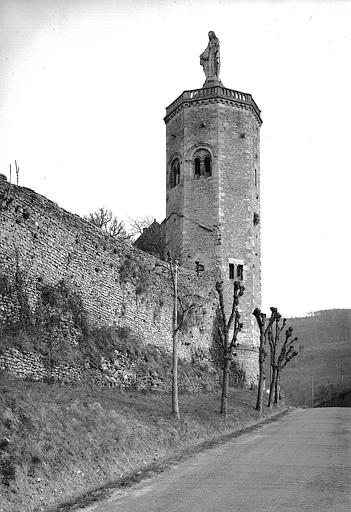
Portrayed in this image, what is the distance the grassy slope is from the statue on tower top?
31473mm

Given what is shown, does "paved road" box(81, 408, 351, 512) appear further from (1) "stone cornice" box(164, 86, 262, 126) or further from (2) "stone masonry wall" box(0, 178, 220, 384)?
(1) "stone cornice" box(164, 86, 262, 126)

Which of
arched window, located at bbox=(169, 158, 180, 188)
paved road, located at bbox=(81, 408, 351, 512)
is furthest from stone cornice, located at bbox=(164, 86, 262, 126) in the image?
paved road, located at bbox=(81, 408, 351, 512)

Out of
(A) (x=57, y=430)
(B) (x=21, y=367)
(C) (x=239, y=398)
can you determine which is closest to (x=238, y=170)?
(C) (x=239, y=398)

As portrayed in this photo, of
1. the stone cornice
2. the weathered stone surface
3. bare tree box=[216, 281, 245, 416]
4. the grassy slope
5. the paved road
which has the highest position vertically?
the stone cornice

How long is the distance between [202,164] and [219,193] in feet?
8.08

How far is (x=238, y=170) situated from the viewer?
41.0 m

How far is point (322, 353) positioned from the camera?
76.4 m

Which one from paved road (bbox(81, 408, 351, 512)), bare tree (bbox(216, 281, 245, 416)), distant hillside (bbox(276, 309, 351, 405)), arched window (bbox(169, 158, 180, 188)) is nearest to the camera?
paved road (bbox(81, 408, 351, 512))

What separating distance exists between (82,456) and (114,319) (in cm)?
1252

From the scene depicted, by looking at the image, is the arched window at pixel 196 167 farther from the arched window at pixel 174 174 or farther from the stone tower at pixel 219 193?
the arched window at pixel 174 174

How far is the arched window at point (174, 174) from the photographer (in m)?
42.7

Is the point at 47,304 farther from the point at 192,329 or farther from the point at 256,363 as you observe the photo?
the point at 256,363

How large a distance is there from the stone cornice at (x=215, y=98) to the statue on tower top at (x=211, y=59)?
3386 millimetres

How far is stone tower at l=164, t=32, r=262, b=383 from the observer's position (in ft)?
129
